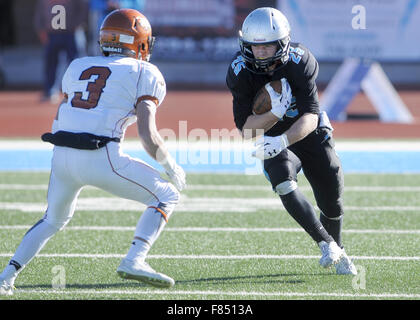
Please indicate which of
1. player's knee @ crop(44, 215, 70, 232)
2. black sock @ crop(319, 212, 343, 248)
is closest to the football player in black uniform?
black sock @ crop(319, 212, 343, 248)

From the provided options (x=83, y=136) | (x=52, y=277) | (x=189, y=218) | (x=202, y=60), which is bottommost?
(x=202, y=60)

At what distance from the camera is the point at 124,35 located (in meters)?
4.12

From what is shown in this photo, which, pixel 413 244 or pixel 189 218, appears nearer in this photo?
pixel 413 244

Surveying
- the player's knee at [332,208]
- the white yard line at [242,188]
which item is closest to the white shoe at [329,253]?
the player's knee at [332,208]

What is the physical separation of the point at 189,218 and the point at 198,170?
2314 millimetres

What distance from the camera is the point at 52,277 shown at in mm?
4473

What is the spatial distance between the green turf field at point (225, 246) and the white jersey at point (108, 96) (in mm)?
865

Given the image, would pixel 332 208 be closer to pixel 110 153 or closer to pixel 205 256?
pixel 205 256

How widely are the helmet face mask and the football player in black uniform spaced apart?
574mm

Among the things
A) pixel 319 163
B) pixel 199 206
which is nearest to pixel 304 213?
pixel 319 163

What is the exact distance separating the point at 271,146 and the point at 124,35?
3.18ft

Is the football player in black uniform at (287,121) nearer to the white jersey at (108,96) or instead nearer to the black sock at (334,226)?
the black sock at (334,226)
